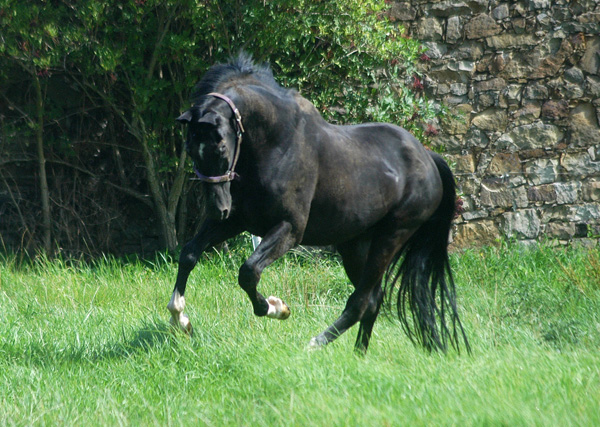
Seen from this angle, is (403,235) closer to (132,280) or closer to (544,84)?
(132,280)

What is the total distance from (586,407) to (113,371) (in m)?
2.41

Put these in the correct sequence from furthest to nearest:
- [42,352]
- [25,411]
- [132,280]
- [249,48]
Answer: [249,48]
[132,280]
[42,352]
[25,411]

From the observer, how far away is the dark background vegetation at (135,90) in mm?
6859

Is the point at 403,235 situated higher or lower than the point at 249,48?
lower

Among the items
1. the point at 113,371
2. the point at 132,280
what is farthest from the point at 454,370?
the point at 132,280

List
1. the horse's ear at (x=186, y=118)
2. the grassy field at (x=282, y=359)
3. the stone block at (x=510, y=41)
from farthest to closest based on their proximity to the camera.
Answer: the stone block at (x=510, y=41) < the horse's ear at (x=186, y=118) < the grassy field at (x=282, y=359)

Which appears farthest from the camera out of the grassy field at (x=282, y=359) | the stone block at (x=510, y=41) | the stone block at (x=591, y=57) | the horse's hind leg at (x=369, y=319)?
the stone block at (x=510, y=41)

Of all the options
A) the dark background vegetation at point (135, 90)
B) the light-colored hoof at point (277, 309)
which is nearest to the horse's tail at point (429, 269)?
the light-colored hoof at point (277, 309)

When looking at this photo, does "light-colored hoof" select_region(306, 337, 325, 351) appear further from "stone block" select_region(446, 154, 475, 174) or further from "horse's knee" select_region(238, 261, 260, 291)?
"stone block" select_region(446, 154, 475, 174)

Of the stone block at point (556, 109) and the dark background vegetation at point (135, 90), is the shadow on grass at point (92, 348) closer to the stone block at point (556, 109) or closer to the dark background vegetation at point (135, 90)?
the dark background vegetation at point (135, 90)

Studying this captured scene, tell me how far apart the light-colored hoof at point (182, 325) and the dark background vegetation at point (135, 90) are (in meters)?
3.33

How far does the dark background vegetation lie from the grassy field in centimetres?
151

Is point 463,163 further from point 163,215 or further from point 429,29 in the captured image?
point 163,215

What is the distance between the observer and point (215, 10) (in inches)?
273
